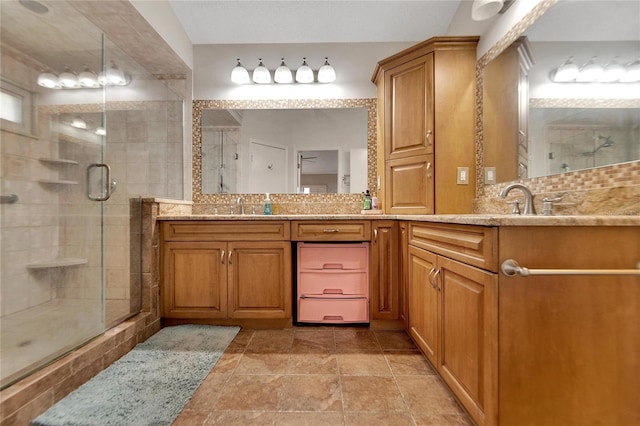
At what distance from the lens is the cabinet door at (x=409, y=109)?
1965 mm

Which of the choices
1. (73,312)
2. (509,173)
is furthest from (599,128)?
(73,312)

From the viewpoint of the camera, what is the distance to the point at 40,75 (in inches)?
69.5

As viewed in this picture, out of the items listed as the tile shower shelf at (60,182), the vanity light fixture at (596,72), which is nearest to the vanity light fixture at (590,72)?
the vanity light fixture at (596,72)

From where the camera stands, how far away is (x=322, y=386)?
4.20 feet

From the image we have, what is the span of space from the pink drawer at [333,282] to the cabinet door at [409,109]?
1019mm

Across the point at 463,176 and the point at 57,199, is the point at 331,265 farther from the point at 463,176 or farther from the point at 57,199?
the point at 57,199

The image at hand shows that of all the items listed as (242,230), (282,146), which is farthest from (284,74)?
(242,230)

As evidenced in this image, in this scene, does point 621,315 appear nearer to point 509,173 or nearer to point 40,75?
point 509,173

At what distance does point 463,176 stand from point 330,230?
1.10 metres

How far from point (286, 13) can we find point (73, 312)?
2.64 m

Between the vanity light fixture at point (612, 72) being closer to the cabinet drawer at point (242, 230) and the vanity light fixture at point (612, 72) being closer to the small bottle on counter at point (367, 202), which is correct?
the small bottle on counter at point (367, 202)

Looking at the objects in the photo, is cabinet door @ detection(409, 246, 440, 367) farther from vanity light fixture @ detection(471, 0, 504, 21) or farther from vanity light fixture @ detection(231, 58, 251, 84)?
vanity light fixture @ detection(231, 58, 251, 84)

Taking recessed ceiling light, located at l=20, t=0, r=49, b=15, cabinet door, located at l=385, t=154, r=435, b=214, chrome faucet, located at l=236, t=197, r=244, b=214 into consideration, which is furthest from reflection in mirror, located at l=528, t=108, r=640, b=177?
recessed ceiling light, located at l=20, t=0, r=49, b=15

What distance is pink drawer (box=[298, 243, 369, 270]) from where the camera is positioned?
1.89 metres
